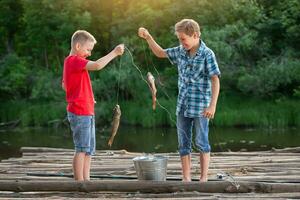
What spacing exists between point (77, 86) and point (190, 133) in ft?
3.52

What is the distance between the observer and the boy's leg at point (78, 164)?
598cm

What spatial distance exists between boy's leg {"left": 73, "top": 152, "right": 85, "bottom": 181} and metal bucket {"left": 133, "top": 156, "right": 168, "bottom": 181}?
1.62 feet

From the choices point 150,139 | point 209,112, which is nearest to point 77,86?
point 209,112

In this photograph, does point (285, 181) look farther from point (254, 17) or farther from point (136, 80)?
point (254, 17)

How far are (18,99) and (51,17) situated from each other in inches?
159

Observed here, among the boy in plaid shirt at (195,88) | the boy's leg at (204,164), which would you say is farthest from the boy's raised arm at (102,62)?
the boy's leg at (204,164)

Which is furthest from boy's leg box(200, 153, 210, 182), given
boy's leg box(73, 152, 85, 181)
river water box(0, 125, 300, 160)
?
river water box(0, 125, 300, 160)

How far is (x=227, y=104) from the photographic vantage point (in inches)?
968

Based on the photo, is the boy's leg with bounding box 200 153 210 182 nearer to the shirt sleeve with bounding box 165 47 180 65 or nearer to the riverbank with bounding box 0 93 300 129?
the shirt sleeve with bounding box 165 47 180 65

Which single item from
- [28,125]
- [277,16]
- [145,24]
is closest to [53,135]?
[28,125]

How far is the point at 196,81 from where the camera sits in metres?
5.98

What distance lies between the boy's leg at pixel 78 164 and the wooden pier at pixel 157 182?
0.88 feet

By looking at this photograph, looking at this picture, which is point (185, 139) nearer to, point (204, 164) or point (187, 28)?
point (204, 164)

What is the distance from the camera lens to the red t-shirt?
19.5ft
